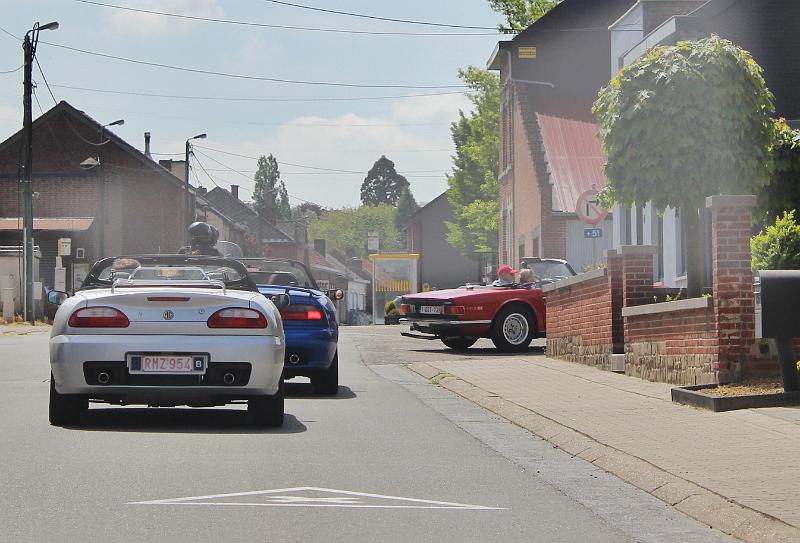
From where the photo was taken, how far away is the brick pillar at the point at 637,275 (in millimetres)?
17031

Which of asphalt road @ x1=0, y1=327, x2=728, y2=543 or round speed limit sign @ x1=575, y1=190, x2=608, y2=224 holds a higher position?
round speed limit sign @ x1=575, y1=190, x2=608, y2=224

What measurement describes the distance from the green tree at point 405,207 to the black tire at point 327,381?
167 metres

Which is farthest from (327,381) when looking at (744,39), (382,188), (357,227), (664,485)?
(382,188)

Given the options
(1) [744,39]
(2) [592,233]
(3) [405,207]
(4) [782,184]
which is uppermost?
(3) [405,207]

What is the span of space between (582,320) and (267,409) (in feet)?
28.4

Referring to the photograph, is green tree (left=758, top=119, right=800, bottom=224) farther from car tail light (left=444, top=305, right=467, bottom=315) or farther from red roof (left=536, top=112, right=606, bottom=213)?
red roof (left=536, top=112, right=606, bottom=213)

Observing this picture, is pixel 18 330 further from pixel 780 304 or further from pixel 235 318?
pixel 780 304

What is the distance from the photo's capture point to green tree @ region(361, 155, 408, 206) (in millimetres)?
197125

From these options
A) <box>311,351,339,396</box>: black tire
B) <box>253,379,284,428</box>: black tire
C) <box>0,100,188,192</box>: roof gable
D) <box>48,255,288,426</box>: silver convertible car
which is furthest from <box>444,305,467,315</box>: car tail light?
<box>0,100,188,192</box>: roof gable

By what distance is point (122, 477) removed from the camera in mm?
8227

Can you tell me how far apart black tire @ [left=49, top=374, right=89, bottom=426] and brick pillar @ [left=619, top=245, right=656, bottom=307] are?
26.3ft

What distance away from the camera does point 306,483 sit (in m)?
8.18

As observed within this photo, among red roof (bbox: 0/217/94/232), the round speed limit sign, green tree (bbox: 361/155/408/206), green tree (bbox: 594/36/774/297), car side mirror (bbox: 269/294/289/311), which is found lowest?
car side mirror (bbox: 269/294/289/311)

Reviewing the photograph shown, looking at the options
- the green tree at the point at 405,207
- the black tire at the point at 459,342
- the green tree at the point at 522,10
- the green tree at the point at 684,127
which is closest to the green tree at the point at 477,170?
the green tree at the point at 522,10
